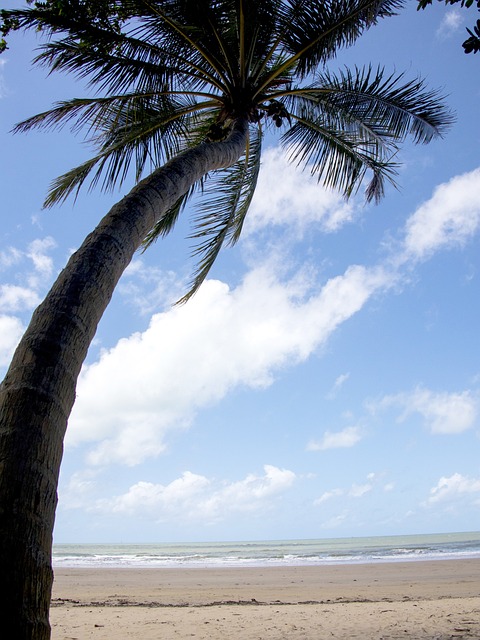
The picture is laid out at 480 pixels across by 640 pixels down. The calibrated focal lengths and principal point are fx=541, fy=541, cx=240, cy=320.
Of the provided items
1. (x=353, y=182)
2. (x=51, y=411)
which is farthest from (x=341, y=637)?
(x=353, y=182)

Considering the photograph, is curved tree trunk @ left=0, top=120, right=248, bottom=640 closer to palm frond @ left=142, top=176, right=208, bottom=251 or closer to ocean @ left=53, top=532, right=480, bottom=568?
palm frond @ left=142, top=176, right=208, bottom=251

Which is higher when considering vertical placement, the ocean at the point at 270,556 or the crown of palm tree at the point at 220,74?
the crown of palm tree at the point at 220,74

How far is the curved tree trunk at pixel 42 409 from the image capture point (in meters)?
1.79

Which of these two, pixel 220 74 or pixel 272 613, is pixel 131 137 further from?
pixel 272 613

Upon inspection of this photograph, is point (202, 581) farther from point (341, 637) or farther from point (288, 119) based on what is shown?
point (288, 119)

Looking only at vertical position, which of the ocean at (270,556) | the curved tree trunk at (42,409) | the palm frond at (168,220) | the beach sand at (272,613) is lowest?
the ocean at (270,556)

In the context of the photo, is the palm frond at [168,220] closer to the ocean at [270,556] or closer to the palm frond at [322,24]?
the palm frond at [322,24]

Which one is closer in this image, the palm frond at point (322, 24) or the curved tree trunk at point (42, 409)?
the curved tree trunk at point (42, 409)

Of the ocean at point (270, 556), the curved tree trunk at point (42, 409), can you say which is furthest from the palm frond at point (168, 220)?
the ocean at point (270, 556)

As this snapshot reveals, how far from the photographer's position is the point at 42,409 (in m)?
2.15

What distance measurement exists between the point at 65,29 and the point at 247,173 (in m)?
3.58

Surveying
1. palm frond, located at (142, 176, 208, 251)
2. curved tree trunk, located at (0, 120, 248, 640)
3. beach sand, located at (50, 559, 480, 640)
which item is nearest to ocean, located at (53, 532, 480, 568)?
beach sand, located at (50, 559, 480, 640)

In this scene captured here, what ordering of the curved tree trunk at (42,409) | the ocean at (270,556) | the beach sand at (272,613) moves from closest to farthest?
the curved tree trunk at (42,409)
the beach sand at (272,613)
the ocean at (270,556)

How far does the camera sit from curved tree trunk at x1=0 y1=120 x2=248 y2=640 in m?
1.79
